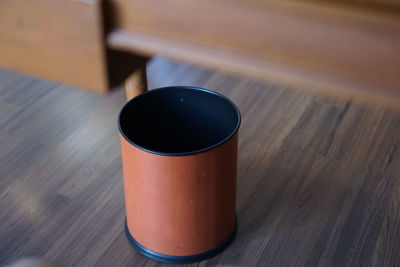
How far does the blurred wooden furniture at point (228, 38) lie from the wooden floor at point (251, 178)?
82 centimetres

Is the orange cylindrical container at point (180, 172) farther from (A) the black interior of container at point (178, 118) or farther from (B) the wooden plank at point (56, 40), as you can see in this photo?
(B) the wooden plank at point (56, 40)

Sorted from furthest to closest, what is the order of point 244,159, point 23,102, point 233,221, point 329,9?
1. point 23,102
2. point 244,159
3. point 233,221
4. point 329,9

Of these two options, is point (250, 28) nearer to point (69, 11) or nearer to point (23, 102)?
point (69, 11)

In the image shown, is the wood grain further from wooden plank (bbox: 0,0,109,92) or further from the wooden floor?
the wooden floor

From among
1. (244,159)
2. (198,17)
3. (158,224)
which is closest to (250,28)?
(198,17)

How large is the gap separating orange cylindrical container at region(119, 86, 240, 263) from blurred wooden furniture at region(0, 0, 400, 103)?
0.52m

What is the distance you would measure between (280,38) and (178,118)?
794 mm

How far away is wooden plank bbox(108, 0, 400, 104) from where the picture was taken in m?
0.55

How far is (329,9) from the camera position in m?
0.55

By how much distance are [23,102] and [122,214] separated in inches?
28.8

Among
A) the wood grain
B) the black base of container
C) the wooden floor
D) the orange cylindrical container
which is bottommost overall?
the wooden floor

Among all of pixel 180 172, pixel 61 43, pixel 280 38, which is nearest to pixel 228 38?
pixel 280 38

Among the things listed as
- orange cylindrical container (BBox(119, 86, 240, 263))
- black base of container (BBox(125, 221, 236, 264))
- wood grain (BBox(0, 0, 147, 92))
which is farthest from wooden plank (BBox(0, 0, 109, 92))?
black base of container (BBox(125, 221, 236, 264))

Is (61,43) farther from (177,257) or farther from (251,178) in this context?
(251,178)
